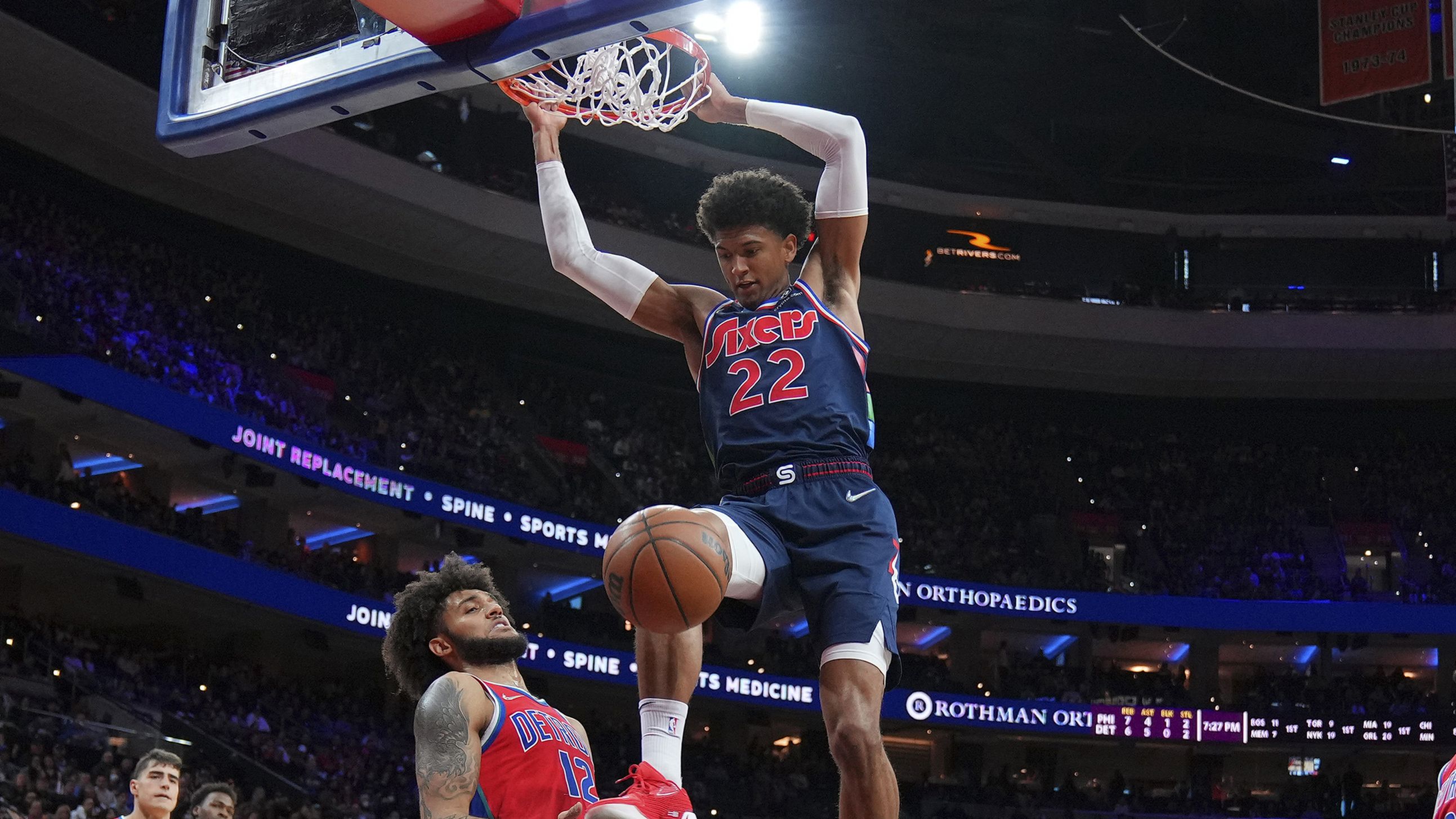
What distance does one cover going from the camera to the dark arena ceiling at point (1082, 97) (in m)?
24.9

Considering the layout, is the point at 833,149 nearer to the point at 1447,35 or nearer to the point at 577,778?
the point at 577,778

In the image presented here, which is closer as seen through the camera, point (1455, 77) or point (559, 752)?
point (559, 752)

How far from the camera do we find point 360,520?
25.0 m

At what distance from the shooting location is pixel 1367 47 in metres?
16.8

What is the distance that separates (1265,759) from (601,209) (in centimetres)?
1723

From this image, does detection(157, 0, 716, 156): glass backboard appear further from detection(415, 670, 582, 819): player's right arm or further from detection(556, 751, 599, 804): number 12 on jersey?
detection(556, 751, 599, 804): number 12 on jersey

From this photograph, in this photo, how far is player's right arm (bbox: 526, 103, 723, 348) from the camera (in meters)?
4.70

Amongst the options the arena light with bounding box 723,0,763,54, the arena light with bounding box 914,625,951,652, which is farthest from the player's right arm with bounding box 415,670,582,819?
the arena light with bounding box 914,625,951,652

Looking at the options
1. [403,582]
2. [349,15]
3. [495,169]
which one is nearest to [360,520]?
[403,582]

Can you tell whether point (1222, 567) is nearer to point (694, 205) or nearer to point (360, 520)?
point (694, 205)

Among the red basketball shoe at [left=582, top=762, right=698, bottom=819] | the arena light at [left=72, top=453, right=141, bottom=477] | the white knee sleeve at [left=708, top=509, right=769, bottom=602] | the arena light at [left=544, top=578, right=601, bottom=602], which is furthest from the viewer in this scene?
the arena light at [left=544, top=578, right=601, bottom=602]

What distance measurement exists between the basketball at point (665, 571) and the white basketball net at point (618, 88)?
1923 millimetres

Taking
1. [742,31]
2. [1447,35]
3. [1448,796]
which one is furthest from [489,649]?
[1447,35]

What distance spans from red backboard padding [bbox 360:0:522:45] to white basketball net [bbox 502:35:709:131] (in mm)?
744
